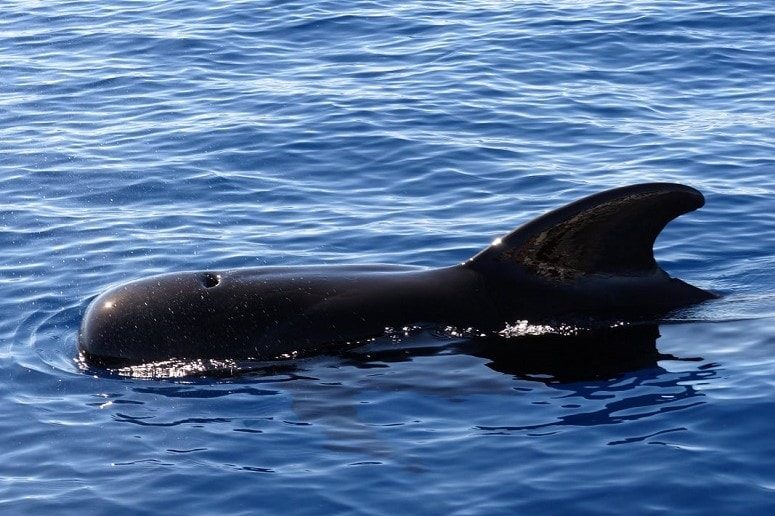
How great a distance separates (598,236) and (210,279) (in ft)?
12.0

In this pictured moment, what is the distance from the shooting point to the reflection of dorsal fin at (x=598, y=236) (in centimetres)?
1212

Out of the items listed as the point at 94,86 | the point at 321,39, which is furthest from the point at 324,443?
the point at 321,39

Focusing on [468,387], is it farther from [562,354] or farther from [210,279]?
[210,279]

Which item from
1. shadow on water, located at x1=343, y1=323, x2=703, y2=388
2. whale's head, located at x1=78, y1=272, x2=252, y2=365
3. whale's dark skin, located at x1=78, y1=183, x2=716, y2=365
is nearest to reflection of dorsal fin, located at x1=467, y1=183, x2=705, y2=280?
whale's dark skin, located at x1=78, y1=183, x2=716, y2=365

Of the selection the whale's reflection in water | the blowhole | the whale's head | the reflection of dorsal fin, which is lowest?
the whale's reflection in water

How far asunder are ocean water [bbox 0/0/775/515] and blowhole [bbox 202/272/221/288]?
3.09 feet

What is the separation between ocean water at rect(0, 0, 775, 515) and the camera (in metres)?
10.8

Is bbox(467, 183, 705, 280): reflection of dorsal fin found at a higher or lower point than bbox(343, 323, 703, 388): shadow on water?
higher

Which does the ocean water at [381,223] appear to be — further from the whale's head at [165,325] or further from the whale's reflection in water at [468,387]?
the whale's head at [165,325]

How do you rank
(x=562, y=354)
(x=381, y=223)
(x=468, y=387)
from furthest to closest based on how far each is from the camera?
1. (x=381, y=223)
2. (x=562, y=354)
3. (x=468, y=387)

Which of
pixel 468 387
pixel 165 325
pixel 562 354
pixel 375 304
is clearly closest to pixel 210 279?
pixel 165 325

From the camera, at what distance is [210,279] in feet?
43.3

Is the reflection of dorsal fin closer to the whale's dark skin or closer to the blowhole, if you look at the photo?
the whale's dark skin

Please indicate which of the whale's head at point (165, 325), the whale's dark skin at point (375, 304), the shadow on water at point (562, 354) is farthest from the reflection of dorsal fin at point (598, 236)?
the whale's head at point (165, 325)
